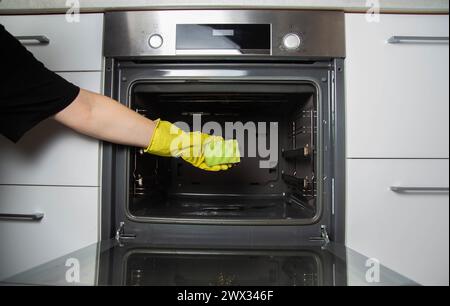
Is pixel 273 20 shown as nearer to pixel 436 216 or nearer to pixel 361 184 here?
pixel 361 184

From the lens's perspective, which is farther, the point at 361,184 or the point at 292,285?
the point at 361,184

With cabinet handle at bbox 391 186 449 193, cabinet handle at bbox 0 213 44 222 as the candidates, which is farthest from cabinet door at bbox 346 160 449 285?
cabinet handle at bbox 0 213 44 222

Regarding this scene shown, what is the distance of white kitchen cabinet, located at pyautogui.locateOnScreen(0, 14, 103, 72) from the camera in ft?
2.87

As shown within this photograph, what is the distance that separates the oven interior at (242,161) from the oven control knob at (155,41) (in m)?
0.11

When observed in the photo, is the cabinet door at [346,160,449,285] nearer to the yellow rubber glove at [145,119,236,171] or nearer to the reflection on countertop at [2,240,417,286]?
the reflection on countertop at [2,240,417,286]

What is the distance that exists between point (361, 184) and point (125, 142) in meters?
0.64

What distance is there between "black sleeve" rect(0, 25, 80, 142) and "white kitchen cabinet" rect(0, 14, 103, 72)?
5.6 inches

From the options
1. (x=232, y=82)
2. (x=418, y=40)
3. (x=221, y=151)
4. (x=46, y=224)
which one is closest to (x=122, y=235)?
(x=46, y=224)

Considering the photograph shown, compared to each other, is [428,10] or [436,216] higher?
[428,10]

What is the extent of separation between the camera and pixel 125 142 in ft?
2.73
